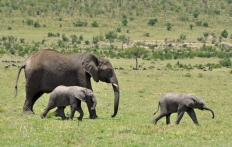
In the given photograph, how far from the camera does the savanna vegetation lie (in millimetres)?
13297

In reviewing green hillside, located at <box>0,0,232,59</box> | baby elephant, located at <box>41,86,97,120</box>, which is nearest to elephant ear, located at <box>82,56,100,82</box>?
baby elephant, located at <box>41,86,97,120</box>

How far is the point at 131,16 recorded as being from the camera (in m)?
91.4

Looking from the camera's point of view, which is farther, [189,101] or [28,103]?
[28,103]

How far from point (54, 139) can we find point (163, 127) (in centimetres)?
334

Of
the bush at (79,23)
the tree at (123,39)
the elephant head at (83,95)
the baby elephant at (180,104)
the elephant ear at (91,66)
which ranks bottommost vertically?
the tree at (123,39)

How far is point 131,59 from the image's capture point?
5797 centimetres

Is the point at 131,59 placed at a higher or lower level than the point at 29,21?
lower

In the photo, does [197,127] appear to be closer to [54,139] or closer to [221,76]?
[54,139]

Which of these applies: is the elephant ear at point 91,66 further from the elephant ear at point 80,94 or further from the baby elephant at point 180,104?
the baby elephant at point 180,104

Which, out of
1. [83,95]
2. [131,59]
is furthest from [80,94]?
[131,59]

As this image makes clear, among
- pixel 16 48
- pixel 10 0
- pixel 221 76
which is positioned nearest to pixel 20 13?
pixel 10 0

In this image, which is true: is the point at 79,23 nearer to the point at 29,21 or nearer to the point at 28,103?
the point at 29,21

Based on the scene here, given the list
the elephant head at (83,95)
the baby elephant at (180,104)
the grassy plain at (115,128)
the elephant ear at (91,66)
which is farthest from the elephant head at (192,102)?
the elephant ear at (91,66)

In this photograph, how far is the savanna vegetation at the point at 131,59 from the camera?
13297 mm
